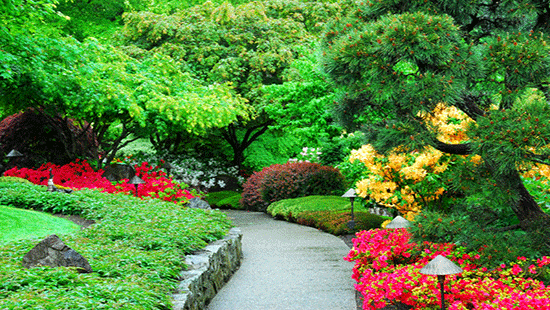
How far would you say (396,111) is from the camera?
420cm

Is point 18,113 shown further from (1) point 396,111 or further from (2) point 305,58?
(1) point 396,111

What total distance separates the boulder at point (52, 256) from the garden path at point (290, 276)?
65.9 inches

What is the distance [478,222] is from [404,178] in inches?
92.4

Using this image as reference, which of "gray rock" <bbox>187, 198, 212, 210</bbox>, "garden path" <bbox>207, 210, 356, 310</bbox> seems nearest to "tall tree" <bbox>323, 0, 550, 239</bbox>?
"garden path" <bbox>207, 210, 356, 310</bbox>

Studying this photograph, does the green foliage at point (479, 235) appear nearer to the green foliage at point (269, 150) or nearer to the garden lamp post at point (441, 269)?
the garden lamp post at point (441, 269)

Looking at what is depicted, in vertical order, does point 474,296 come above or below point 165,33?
below

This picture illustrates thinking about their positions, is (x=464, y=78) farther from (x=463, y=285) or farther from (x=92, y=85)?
(x=92, y=85)

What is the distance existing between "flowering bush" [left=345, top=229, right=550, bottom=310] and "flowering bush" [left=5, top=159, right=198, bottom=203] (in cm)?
648

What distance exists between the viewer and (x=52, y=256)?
3.92 meters

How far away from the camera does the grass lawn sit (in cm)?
Answer: 617

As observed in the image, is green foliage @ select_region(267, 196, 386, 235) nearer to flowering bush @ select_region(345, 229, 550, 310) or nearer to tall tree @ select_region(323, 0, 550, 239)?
flowering bush @ select_region(345, 229, 550, 310)

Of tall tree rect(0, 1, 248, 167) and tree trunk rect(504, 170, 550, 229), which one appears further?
tall tree rect(0, 1, 248, 167)

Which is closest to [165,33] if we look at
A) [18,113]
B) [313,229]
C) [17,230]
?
[18,113]

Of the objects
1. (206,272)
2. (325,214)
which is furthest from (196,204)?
(206,272)
